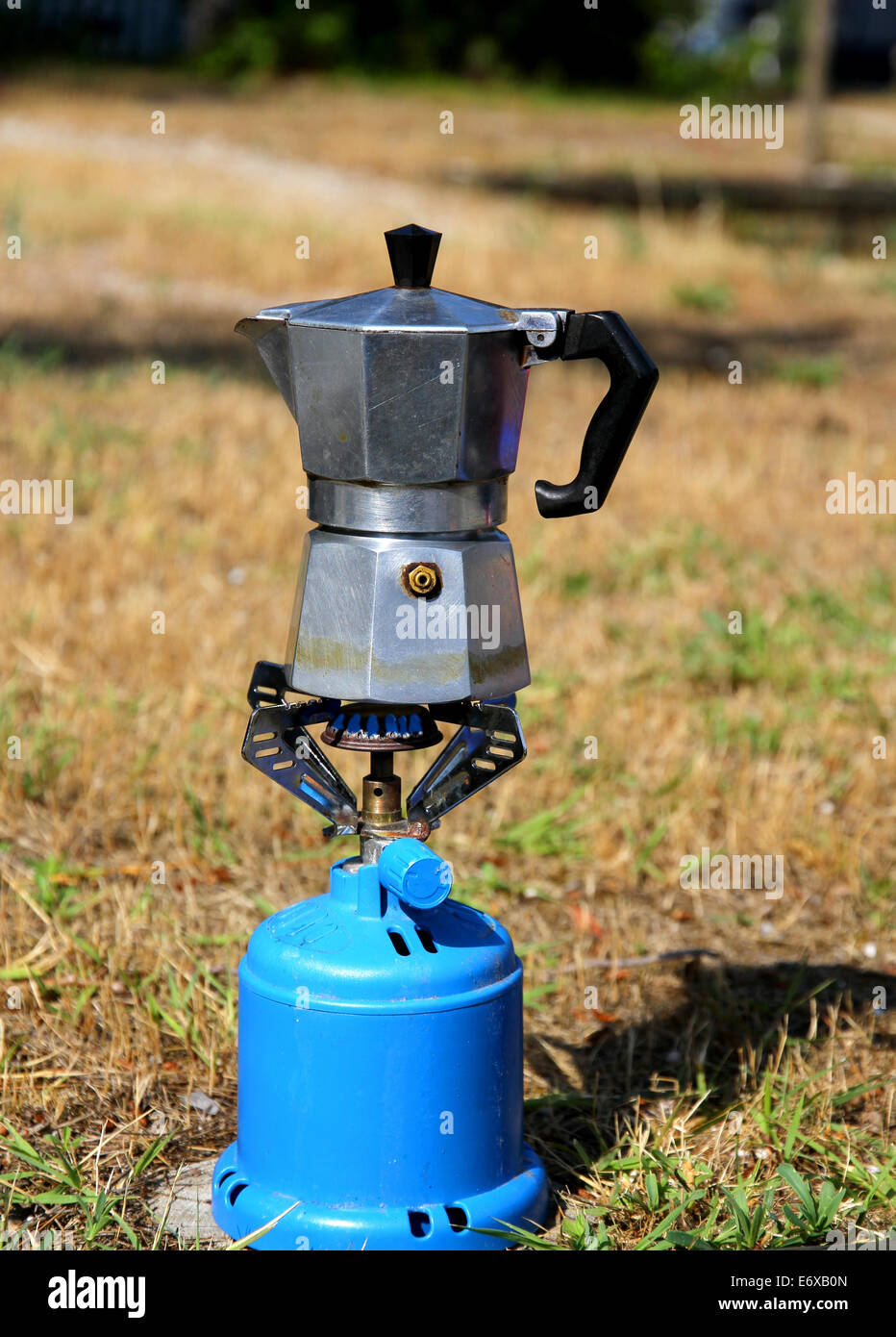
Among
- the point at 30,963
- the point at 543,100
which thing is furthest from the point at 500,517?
the point at 543,100

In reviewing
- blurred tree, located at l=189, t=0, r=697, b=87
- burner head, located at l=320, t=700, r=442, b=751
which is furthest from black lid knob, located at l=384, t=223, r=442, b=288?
blurred tree, located at l=189, t=0, r=697, b=87

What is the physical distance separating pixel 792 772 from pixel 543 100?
2360 centimetres

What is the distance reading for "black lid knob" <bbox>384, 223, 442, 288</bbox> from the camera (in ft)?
7.13

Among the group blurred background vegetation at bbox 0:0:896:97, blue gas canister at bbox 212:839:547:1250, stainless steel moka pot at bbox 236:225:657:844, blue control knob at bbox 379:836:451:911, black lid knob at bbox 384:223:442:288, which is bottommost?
blue gas canister at bbox 212:839:547:1250

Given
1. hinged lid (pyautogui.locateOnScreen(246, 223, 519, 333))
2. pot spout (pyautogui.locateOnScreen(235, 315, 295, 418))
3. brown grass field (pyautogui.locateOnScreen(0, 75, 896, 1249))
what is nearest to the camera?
hinged lid (pyautogui.locateOnScreen(246, 223, 519, 333))

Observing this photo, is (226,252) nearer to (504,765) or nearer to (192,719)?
(192,719)

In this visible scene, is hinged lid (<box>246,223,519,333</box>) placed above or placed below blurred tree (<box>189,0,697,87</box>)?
below

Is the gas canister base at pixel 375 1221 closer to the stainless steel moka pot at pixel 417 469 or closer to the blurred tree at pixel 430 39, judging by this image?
the stainless steel moka pot at pixel 417 469

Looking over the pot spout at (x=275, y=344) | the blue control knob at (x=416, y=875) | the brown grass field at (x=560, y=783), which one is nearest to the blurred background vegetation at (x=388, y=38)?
the brown grass field at (x=560, y=783)

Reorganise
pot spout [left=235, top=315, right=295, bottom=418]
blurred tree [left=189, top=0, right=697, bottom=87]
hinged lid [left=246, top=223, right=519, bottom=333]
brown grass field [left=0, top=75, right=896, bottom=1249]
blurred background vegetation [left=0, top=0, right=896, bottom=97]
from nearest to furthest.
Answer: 1. hinged lid [left=246, top=223, right=519, bottom=333]
2. pot spout [left=235, top=315, right=295, bottom=418]
3. brown grass field [left=0, top=75, right=896, bottom=1249]
4. blurred background vegetation [left=0, top=0, right=896, bottom=97]
5. blurred tree [left=189, top=0, right=697, bottom=87]

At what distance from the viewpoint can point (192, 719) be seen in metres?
4.18

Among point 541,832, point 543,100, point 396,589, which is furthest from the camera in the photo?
point 543,100

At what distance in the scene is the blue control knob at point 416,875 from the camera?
7.15 ft

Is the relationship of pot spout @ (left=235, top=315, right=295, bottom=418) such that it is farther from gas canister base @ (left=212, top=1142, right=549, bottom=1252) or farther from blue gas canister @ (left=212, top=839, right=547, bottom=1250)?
gas canister base @ (left=212, top=1142, right=549, bottom=1252)
